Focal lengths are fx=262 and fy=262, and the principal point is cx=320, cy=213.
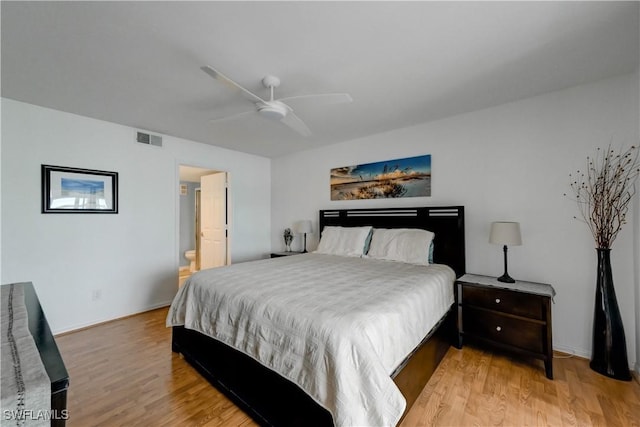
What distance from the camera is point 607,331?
2.07 metres

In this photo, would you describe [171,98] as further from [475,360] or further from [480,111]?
[475,360]

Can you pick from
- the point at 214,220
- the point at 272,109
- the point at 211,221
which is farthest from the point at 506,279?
the point at 211,221

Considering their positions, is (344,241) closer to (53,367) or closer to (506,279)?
(506,279)

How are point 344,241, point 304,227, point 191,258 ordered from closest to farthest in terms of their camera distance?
1. point 344,241
2. point 304,227
3. point 191,258

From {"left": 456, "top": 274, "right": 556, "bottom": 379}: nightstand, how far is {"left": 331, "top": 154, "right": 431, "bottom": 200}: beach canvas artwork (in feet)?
4.24

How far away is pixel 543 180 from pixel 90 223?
4908 millimetres

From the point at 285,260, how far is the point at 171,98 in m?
2.05

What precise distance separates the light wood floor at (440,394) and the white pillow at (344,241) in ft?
4.79

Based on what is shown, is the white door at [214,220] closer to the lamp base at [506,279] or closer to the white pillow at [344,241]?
the white pillow at [344,241]

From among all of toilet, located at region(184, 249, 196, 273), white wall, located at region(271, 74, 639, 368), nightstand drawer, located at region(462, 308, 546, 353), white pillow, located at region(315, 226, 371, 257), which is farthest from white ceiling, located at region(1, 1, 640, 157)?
toilet, located at region(184, 249, 196, 273)

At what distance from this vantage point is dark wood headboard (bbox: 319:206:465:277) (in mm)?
2887

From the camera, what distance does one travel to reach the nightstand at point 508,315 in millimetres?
2094

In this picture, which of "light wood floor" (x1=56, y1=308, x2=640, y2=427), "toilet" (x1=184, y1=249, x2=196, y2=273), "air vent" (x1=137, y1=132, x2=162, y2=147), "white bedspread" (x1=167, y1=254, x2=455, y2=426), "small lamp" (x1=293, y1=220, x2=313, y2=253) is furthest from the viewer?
"toilet" (x1=184, y1=249, x2=196, y2=273)

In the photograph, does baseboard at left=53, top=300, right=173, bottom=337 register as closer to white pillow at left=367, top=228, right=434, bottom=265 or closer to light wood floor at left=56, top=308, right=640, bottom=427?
light wood floor at left=56, top=308, right=640, bottom=427
